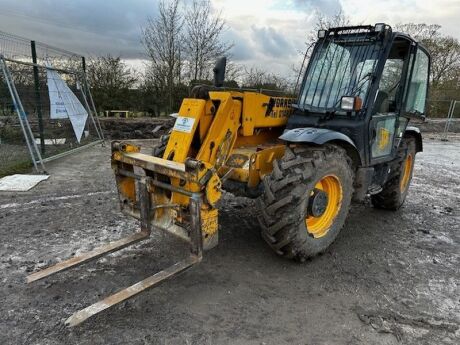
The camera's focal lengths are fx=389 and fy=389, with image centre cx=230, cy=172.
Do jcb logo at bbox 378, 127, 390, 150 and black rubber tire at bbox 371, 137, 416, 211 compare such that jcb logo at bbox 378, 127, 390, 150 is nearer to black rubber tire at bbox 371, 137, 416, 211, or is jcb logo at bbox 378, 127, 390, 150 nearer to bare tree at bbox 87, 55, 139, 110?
black rubber tire at bbox 371, 137, 416, 211

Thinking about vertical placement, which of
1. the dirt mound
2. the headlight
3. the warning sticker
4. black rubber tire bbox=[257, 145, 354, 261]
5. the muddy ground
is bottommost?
the muddy ground

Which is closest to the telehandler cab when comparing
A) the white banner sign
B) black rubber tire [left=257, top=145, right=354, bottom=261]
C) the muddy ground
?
black rubber tire [left=257, top=145, right=354, bottom=261]

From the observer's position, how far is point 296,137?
3680 millimetres

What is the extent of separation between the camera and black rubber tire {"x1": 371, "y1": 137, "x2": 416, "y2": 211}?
5.53 meters

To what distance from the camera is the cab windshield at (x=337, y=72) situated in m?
4.38

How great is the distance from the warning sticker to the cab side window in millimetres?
2975

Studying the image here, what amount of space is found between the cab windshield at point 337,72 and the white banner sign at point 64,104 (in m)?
6.09

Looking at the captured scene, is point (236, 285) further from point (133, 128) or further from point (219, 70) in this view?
point (133, 128)

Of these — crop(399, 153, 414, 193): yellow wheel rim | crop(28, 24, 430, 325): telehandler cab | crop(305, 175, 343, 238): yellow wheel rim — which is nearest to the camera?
crop(28, 24, 430, 325): telehandler cab

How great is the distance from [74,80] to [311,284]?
8.61 m

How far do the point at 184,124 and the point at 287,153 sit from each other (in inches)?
40.6

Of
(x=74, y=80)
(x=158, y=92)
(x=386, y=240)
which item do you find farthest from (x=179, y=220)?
(x=158, y=92)

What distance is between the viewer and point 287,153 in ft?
12.0

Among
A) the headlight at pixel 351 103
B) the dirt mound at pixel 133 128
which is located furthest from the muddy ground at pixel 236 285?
the dirt mound at pixel 133 128
